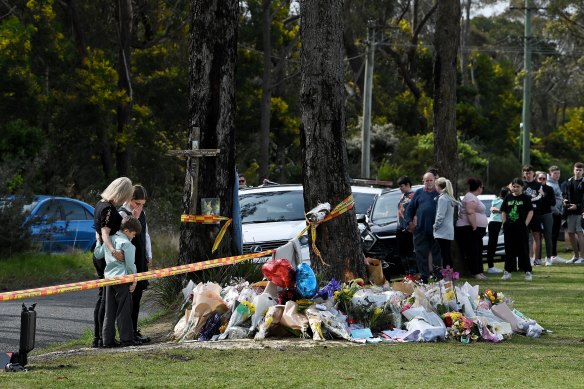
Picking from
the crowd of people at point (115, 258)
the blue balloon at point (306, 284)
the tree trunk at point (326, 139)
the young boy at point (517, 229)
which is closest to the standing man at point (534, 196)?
the young boy at point (517, 229)

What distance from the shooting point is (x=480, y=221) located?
20.3m

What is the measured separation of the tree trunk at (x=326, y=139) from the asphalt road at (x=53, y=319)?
113 inches

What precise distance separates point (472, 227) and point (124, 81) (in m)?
17.6

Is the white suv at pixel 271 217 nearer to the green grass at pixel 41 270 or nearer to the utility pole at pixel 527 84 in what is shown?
the green grass at pixel 41 270

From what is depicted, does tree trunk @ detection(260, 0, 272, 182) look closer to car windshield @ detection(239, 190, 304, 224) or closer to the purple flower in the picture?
car windshield @ detection(239, 190, 304, 224)

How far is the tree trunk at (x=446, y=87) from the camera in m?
21.4

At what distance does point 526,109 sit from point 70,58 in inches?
661

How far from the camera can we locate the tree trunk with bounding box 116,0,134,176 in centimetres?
3472

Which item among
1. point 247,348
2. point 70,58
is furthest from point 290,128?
point 247,348

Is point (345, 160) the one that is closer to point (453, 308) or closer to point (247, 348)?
point (453, 308)

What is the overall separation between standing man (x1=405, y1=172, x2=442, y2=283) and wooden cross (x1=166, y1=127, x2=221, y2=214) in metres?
5.32

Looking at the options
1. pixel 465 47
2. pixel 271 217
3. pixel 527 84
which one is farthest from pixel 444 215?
pixel 465 47

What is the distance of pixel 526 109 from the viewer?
4231 centimetres

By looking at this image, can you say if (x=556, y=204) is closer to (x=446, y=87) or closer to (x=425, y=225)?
(x=446, y=87)
